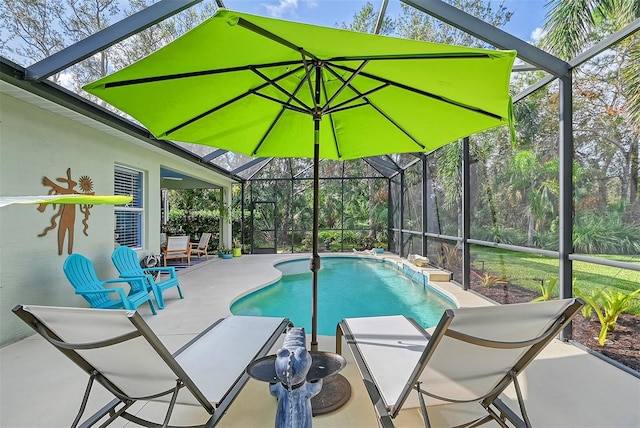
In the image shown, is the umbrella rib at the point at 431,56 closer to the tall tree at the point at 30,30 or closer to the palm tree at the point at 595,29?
the palm tree at the point at 595,29

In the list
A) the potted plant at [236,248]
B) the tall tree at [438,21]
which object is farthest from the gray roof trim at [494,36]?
the potted plant at [236,248]

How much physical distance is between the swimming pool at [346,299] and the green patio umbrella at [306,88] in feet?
10.3

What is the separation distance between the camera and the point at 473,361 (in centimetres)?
169

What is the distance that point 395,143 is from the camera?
10.9 feet

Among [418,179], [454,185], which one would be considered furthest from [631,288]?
[418,179]

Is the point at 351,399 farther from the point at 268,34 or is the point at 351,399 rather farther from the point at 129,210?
the point at 129,210

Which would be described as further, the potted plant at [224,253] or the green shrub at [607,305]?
the potted plant at [224,253]

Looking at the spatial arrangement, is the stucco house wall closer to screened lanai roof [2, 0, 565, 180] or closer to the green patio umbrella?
screened lanai roof [2, 0, 565, 180]

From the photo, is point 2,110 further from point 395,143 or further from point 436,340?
point 436,340

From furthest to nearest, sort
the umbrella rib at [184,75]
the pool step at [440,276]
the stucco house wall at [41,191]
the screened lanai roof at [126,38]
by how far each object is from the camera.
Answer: the pool step at [440,276] → the stucco house wall at [41,191] → the screened lanai roof at [126,38] → the umbrella rib at [184,75]

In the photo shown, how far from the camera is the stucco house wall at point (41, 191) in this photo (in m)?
3.51

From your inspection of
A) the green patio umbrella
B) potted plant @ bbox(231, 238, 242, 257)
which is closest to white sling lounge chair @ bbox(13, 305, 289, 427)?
the green patio umbrella

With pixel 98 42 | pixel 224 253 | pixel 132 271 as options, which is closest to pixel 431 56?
pixel 98 42

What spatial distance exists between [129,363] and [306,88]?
2.38 m
